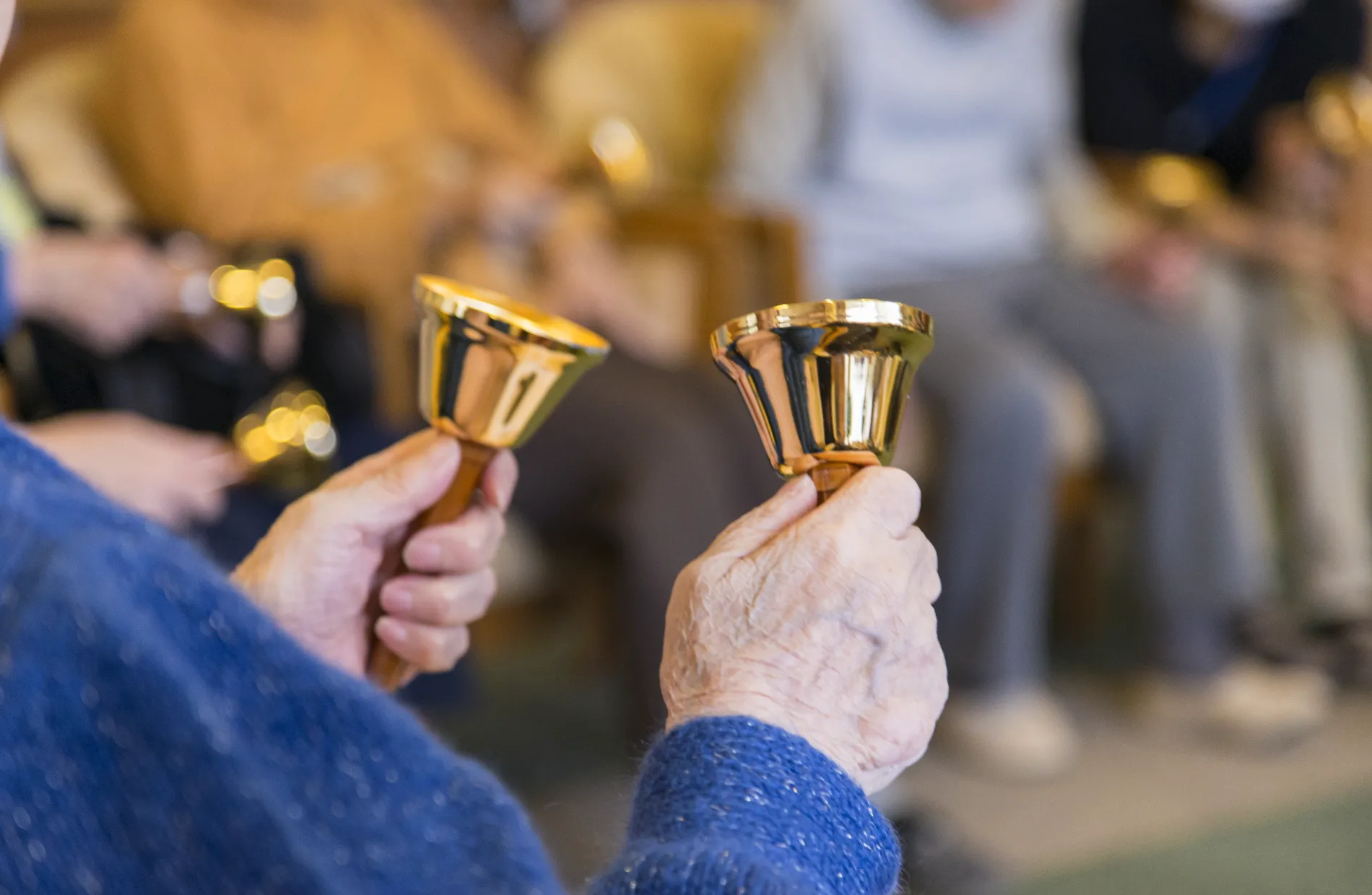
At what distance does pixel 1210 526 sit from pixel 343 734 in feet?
5.35

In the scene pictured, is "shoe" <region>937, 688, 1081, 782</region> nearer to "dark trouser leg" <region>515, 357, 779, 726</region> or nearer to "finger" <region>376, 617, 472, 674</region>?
"dark trouser leg" <region>515, 357, 779, 726</region>

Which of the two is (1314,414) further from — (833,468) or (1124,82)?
(833,468)

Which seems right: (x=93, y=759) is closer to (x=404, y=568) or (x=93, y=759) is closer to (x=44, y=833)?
(x=44, y=833)

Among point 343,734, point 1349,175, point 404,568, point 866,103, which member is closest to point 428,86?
point 866,103

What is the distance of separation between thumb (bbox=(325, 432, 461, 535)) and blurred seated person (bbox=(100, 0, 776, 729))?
62cm

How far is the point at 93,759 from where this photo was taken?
0.34m

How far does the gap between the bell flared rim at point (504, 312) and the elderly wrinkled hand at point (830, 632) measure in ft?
0.43

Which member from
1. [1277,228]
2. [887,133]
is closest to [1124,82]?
[1277,228]

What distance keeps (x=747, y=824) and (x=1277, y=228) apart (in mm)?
1846

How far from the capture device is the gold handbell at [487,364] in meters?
0.56

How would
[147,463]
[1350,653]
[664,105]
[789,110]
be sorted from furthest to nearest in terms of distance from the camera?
[664,105] → [1350,653] → [789,110] → [147,463]

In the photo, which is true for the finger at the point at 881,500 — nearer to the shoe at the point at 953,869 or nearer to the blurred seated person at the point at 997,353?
the shoe at the point at 953,869

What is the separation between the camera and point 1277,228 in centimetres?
194

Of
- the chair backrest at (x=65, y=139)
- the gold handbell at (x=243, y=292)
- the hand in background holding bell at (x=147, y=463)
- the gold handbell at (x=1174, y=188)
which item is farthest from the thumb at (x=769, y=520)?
the gold handbell at (x=1174, y=188)
